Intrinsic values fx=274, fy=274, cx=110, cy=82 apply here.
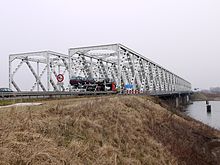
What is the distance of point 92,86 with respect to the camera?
50.7 meters

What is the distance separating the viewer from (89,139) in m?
11.2

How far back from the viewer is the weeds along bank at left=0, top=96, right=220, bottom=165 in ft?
26.7

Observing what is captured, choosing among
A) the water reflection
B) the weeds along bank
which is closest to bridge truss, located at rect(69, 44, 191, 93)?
the water reflection

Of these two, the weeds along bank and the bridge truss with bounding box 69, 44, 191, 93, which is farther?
the bridge truss with bounding box 69, 44, 191, 93

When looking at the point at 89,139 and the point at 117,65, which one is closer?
the point at 89,139

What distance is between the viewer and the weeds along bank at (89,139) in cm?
815

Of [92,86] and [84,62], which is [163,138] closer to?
[92,86]

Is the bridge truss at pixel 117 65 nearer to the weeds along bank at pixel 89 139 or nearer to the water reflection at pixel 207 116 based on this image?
the water reflection at pixel 207 116

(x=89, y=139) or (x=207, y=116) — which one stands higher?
(x=89, y=139)

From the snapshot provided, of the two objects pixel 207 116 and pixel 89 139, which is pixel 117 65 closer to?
pixel 207 116

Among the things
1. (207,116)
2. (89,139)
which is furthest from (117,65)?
(89,139)

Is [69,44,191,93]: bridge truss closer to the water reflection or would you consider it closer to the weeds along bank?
the water reflection

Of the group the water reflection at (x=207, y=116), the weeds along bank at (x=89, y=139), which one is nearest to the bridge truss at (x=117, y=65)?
the water reflection at (x=207, y=116)

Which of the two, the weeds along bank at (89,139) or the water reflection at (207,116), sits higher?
the weeds along bank at (89,139)
